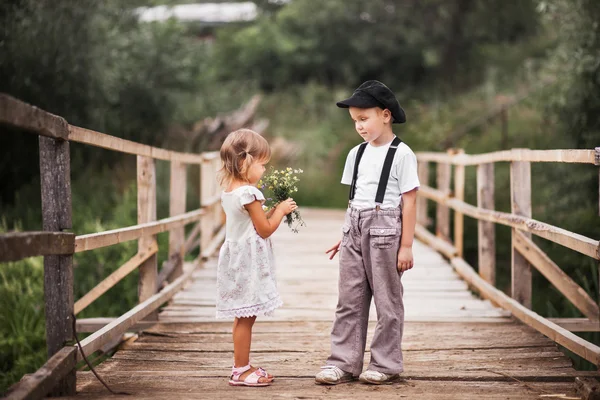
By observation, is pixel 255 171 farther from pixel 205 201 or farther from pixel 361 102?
pixel 205 201

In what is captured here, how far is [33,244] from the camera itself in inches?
127

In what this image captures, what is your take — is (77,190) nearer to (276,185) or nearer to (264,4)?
(276,185)

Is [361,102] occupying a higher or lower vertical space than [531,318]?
higher

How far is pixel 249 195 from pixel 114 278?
1778mm

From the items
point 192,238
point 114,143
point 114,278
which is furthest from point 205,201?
point 114,143

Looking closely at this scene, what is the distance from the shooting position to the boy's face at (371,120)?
3.97 m

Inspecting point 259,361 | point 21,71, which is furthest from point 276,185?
point 21,71

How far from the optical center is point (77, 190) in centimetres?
1300

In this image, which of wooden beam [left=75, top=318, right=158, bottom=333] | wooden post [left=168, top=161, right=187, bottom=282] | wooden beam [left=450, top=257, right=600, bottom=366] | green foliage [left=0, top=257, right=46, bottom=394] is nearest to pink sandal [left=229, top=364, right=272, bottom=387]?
wooden beam [left=450, top=257, right=600, bottom=366]

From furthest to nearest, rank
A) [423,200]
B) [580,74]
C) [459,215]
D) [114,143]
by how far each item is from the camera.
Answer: [423,200], [580,74], [459,215], [114,143]

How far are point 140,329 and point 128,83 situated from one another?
33.4 feet

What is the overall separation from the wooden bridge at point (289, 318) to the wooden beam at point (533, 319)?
0.01 m

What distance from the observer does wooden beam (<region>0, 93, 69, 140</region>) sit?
2969mm

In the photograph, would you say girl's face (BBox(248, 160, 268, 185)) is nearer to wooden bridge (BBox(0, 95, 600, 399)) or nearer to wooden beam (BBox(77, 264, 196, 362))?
wooden bridge (BBox(0, 95, 600, 399))
